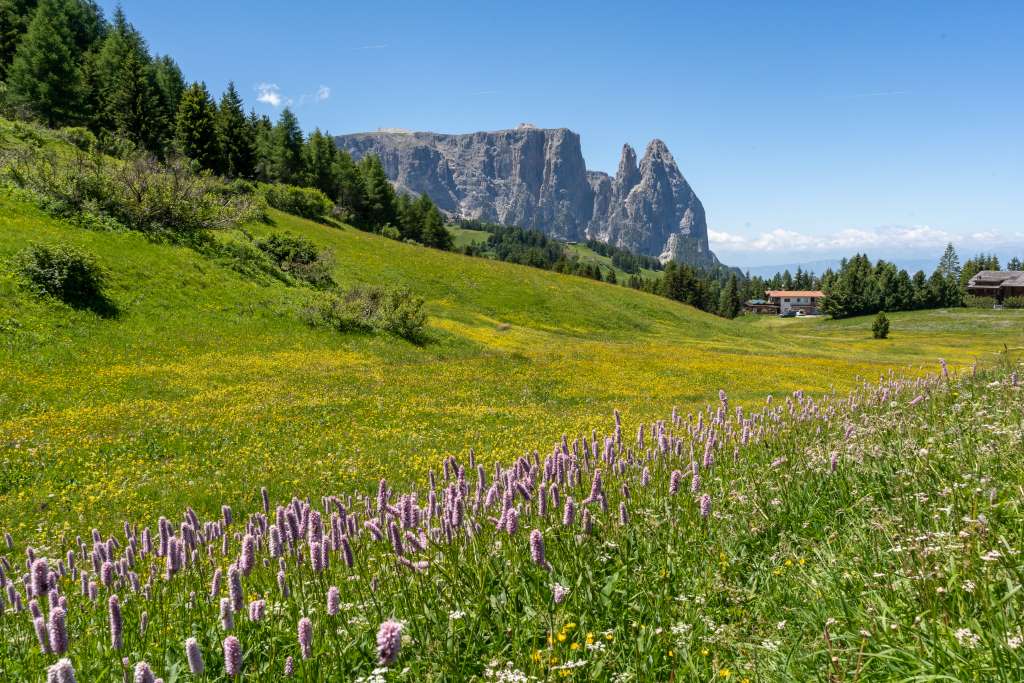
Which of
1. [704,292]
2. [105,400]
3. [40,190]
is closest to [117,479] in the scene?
[105,400]

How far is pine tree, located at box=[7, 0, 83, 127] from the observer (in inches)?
2512

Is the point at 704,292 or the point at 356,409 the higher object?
the point at 704,292

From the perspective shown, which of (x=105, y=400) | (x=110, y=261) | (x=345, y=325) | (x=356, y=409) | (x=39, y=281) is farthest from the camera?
(x=345, y=325)

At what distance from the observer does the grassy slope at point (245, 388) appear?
13.6 m

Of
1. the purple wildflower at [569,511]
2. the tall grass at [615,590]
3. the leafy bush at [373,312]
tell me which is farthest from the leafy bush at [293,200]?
the purple wildflower at [569,511]

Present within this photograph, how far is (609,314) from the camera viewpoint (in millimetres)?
64250

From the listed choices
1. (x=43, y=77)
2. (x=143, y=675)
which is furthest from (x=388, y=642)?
(x=43, y=77)

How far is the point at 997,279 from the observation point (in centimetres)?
14412

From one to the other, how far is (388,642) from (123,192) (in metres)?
46.5

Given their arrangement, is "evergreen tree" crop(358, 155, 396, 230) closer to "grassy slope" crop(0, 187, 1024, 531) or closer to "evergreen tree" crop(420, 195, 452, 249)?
"evergreen tree" crop(420, 195, 452, 249)

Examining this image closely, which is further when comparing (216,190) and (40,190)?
(216,190)

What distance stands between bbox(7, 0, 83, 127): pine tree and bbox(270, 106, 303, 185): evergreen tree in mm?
25656

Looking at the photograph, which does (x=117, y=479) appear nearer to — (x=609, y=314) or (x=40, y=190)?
(x=40, y=190)

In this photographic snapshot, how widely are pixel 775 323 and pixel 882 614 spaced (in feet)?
520
